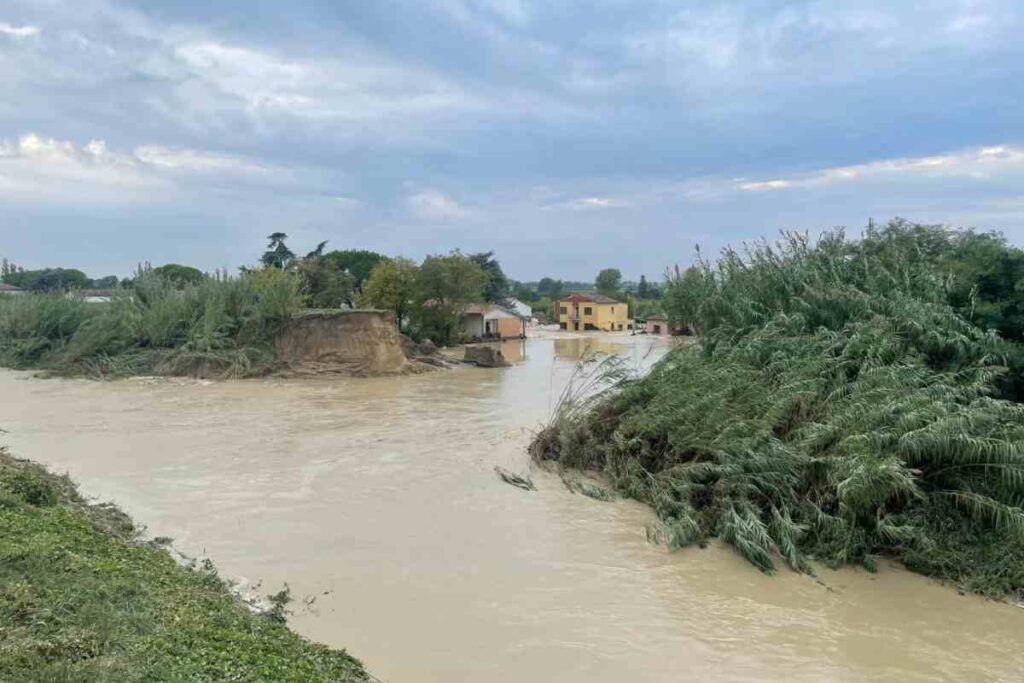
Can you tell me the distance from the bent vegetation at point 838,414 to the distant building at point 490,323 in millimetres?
32409

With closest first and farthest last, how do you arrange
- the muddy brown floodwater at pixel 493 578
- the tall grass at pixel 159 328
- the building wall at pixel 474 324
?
the muddy brown floodwater at pixel 493 578 < the tall grass at pixel 159 328 < the building wall at pixel 474 324

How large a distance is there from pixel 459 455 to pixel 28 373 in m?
19.8

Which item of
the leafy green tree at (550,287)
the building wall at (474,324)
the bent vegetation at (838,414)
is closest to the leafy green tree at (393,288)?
the building wall at (474,324)

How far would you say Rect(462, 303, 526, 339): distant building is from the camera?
4506 cm

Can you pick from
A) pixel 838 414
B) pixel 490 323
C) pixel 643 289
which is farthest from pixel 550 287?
pixel 838 414

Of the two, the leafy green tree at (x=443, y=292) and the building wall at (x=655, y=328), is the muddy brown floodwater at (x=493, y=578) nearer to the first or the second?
the leafy green tree at (x=443, y=292)

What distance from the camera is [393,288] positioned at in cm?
3653

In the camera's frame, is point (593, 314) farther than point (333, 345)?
Yes

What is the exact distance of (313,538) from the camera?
744 centimetres

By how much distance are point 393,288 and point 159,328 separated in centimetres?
1335

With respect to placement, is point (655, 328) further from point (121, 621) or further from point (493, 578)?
point (121, 621)

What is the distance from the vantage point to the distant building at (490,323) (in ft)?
148

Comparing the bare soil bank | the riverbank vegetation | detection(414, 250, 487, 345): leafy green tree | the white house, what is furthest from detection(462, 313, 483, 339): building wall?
the riverbank vegetation

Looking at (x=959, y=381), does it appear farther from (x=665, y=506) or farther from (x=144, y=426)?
(x=144, y=426)
